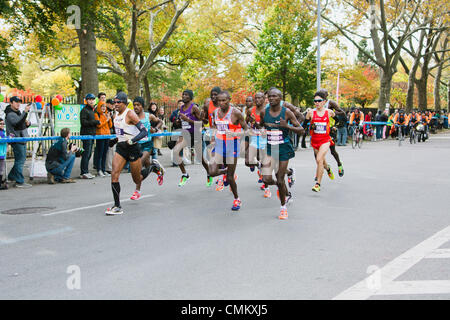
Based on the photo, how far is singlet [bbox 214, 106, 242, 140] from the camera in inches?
326

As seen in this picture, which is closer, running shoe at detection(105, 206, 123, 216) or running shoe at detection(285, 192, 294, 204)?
running shoe at detection(105, 206, 123, 216)

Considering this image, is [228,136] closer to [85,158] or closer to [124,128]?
[124,128]

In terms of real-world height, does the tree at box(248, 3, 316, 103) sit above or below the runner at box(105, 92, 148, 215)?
above

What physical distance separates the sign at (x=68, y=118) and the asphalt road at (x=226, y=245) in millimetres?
3445

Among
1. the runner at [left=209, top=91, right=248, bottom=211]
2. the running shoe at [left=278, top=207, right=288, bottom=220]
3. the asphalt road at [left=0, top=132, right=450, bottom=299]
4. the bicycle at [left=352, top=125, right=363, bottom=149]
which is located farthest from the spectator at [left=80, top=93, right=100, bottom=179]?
the bicycle at [left=352, top=125, right=363, bottom=149]

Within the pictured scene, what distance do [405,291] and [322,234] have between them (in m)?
2.11

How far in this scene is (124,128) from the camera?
316 inches

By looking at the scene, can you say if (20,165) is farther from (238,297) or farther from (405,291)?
(405,291)

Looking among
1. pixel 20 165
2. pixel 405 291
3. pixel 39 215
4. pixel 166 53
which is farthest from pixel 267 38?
pixel 405 291

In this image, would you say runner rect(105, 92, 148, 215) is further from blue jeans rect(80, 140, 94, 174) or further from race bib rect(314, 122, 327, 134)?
blue jeans rect(80, 140, 94, 174)

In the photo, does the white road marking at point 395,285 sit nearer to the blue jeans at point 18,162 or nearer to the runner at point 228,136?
the runner at point 228,136

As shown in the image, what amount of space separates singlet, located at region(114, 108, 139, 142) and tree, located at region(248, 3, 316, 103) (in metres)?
26.7

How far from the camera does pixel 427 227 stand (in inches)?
268

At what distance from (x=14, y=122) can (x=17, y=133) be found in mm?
310
